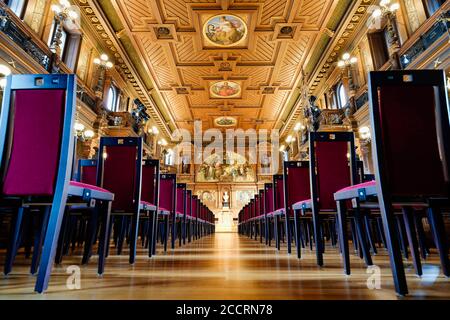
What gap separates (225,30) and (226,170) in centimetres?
1249

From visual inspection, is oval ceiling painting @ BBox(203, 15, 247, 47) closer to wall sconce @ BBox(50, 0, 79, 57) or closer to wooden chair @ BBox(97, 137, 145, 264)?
wall sconce @ BBox(50, 0, 79, 57)

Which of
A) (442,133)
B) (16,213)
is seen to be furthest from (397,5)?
(16,213)

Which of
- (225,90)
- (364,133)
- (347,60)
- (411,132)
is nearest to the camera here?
(411,132)

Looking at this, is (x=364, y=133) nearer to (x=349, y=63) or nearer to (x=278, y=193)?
(x=349, y=63)

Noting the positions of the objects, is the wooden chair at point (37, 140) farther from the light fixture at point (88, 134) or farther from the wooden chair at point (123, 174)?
the light fixture at point (88, 134)

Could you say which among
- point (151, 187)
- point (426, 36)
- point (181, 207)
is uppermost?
point (426, 36)

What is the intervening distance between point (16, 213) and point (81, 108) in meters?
7.05

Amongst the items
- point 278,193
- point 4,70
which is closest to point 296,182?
point 278,193

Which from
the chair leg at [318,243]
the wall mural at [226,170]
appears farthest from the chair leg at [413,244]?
the wall mural at [226,170]

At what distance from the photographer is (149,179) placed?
3.25 m

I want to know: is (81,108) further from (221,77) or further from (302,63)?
(302,63)

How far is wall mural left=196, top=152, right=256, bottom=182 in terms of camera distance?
2064 cm

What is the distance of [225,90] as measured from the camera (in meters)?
13.2
